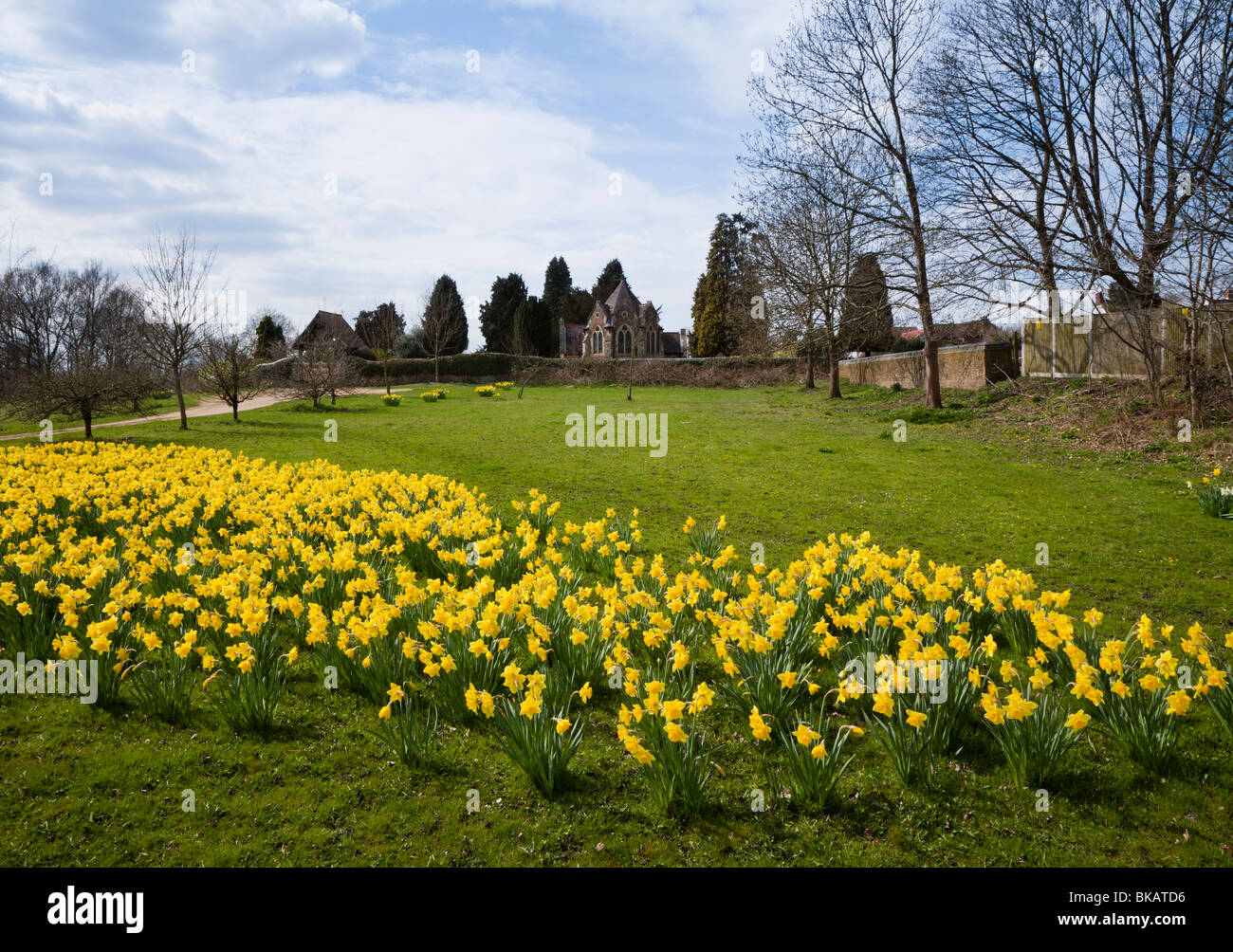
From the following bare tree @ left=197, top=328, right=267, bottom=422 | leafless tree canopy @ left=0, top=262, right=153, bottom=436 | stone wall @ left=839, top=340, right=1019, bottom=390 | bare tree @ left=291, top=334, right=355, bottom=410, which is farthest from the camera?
leafless tree canopy @ left=0, top=262, right=153, bottom=436

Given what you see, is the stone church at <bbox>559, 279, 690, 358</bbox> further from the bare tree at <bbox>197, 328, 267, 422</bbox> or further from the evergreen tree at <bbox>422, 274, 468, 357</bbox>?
the bare tree at <bbox>197, 328, 267, 422</bbox>

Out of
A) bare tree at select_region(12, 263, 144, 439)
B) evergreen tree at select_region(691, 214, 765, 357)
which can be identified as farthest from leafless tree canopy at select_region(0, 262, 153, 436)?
evergreen tree at select_region(691, 214, 765, 357)

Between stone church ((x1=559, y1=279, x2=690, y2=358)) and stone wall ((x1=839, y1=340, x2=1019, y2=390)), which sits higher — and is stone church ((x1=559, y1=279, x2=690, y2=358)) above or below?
above

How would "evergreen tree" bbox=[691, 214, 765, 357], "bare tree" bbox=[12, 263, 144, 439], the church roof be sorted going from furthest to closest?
1. the church roof
2. "evergreen tree" bbox=[691, 214, 765, 357]
3. "bare tree" bbox=[12, 263, 144, 439]

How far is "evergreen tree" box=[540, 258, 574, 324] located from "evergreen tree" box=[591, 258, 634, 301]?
10.7 ft

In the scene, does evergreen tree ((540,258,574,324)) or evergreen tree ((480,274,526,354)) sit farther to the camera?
evergreen tree ((540,258,574,324))

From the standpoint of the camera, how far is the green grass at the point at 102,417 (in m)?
21.0

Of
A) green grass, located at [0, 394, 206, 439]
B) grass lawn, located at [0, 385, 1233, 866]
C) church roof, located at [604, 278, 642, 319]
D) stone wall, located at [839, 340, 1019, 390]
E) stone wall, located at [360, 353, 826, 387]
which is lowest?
grass lawn, located at [0, 385, 1233, 866]

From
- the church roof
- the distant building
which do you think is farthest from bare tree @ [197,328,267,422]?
the church roof

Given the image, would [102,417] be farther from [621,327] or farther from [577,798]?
[621,327]

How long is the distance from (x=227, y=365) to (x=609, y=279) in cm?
5648

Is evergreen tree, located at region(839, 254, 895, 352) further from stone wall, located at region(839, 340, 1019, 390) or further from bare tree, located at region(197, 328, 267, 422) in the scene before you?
bare tree, located at region(197, 328, 267, 422)

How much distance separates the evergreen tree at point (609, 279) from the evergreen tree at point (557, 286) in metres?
3.25

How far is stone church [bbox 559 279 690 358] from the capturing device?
6800 centimetres
